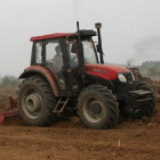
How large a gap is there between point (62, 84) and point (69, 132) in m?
1.47

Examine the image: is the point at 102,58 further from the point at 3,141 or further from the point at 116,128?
the point at 3,141

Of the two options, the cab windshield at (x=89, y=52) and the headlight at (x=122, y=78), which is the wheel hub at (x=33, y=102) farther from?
the headlight at (x=122, y=78)

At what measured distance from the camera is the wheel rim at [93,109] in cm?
855

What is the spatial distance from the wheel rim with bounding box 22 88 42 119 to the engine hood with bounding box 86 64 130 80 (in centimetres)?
151

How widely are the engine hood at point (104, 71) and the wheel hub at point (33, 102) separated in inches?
59.3

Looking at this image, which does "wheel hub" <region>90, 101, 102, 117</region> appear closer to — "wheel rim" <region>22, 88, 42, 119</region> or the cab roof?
"wheel rim" <region>22, 88, 42, 119</region>

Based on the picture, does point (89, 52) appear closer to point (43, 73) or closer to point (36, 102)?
point (43, 73)

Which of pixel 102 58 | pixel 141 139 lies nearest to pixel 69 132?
pixel 141 139

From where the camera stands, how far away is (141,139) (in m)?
7.03

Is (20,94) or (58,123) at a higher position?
(20,94)

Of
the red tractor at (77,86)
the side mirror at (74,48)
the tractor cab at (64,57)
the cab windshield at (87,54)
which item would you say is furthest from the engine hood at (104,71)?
the side mirror at (74,48)

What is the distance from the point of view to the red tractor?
8586 mm

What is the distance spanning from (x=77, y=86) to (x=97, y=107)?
87 cm

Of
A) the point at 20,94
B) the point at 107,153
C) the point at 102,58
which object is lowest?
the point at 107,153
